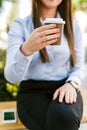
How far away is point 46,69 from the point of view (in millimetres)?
1671

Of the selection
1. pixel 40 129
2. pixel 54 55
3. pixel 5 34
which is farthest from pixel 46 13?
pixel 5 34

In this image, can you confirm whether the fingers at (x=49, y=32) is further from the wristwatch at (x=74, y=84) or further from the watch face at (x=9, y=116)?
the watch face at (x=9, y=116)

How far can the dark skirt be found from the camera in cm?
136

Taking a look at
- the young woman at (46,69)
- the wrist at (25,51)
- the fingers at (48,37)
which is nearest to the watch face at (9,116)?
the young woman at (46,69)

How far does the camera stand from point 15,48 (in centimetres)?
158

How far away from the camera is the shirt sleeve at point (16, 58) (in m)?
1.45

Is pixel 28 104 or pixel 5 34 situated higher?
pixel 5 34

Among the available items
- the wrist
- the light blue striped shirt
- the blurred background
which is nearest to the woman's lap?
the light blue striped shirt

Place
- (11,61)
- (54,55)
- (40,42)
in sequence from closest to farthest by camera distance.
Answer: (40,42)
(11,61)
(54,55)

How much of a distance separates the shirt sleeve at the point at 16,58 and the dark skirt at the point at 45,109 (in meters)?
0.12

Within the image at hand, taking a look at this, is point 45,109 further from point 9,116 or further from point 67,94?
point 9,116

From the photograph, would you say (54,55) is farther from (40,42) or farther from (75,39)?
(40,42)

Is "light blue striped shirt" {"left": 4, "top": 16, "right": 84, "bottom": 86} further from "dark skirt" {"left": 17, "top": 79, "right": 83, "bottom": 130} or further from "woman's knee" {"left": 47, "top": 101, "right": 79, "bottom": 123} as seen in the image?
"woman's knee" {"left": 47, "top": 101, "right": 79, "bottom": 123}

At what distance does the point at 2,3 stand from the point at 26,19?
1.11 meters
